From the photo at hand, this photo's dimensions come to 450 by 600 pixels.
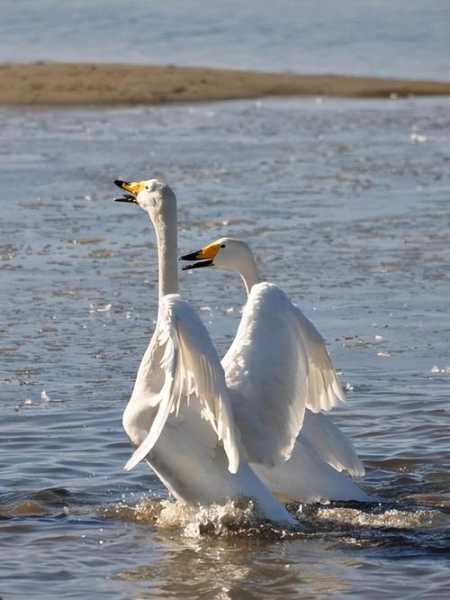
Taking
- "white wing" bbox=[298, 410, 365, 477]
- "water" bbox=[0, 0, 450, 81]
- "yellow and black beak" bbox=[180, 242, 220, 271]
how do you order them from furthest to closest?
"water" bbox=[0, 0, 450, 81]
"yellow and black beak" bbox=[180, 242, 220, 271]
"white wing" bbox=[298, 410, 365, 477]

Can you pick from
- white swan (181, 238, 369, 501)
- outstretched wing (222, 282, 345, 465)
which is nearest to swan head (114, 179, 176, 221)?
white swan (181, 238, 369, 501)

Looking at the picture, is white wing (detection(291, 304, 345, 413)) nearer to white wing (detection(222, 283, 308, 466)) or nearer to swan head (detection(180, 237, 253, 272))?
white wing (detection(222, 283, 308, 466))

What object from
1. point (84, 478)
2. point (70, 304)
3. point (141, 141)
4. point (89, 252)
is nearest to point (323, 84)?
point (141, 141)

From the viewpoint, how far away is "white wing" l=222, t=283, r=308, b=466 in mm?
7078

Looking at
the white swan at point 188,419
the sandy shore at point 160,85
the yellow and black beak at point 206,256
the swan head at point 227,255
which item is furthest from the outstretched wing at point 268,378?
the sandy shore at point 160,85

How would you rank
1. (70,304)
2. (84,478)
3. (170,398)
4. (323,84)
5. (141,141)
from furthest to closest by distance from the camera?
(323,84) → (141,141) → (70,304) → (84,478) → (170,398)

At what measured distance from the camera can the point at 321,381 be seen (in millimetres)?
7836

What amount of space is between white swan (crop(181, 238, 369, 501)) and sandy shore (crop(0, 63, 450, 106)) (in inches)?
621

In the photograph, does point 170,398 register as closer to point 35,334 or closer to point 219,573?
point 219,573

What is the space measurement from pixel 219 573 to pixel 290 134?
13.7m

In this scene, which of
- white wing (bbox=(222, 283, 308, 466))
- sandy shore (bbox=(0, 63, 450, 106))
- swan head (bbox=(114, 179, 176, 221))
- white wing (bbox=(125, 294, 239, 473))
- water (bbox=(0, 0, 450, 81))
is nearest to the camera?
white wing (bbox=(125, 294, 239, 473))

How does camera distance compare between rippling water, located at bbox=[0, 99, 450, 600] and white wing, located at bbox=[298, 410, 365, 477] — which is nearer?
rippling water, located at bbox=[0, 99, 450, 600]

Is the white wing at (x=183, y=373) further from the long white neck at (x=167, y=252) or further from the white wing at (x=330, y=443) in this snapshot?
the white wing at (x=330, y=443)

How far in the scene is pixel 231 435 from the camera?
663cm
